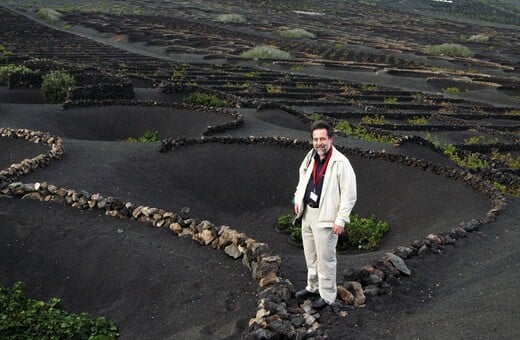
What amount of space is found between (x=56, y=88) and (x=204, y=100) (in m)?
8.79

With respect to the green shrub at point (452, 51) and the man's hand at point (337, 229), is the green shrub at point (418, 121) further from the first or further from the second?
the green shrub at point (452, 51)

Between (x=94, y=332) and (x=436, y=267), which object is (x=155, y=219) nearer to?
(x=94, y=332)

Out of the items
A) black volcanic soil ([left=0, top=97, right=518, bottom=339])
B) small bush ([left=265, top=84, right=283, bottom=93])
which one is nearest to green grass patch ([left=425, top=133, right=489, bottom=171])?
black volcanic soil ([left=0, top=97, right=518, bottom=339])

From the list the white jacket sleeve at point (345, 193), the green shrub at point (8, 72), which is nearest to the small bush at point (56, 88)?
the green shrub at point (8, 72)

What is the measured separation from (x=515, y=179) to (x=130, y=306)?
639 inches

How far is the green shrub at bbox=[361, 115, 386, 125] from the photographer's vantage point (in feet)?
103

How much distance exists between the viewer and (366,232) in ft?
50.2

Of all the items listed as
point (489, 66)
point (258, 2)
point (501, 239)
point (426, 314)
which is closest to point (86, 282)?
point (426, 314)

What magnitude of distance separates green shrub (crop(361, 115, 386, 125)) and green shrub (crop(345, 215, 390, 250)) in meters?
16.0

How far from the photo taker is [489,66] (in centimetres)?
6384

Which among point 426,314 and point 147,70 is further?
point 147,70

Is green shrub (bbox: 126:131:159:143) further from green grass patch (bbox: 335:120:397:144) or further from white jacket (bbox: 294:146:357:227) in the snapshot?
white jacket (bbox: 294:146:357:227)

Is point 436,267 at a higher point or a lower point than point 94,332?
higher

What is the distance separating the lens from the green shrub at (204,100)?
32.3 meters
